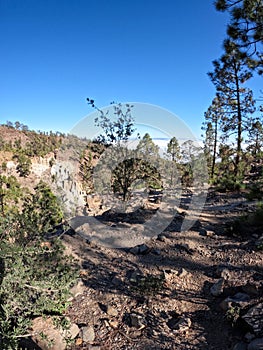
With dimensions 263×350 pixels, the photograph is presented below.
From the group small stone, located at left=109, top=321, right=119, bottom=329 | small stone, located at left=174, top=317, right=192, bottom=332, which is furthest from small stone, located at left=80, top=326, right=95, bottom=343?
small stone, located at left=174, top=317, right=192, bottom=332

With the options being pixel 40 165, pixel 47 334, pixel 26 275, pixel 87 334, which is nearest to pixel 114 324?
pixel 87 334

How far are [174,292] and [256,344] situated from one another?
48.1 inches

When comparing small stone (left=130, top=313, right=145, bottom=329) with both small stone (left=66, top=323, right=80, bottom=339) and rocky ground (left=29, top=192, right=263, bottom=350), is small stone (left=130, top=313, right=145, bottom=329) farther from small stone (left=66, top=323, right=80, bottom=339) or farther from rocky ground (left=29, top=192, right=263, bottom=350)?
small stone (left=66, top=323, right=80, bottom=339)

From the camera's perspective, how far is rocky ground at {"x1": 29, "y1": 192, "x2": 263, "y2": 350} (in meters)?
2.53

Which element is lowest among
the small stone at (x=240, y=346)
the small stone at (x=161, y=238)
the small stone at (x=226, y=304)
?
the small stone at (x=240, y=346)

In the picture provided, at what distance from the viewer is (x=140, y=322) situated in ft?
8.96

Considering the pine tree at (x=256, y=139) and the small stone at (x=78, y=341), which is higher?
the pine tree at (x=256, y=139)

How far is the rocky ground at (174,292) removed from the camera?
2.53 metres

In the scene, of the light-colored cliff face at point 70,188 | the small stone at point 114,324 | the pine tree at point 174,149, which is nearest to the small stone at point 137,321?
the small stone at point 114,324

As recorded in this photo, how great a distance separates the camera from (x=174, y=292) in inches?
128

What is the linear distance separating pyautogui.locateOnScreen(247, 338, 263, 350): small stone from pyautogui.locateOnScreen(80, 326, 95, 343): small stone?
160cm

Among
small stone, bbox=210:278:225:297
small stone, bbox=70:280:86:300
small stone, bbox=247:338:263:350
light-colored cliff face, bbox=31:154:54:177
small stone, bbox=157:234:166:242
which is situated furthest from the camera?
light-colored cliff face, bbox=31:154:54:177

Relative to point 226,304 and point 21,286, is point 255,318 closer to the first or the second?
point 226,304

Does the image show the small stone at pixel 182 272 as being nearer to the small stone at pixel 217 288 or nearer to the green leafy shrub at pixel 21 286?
the small stone at pixel 217 288
